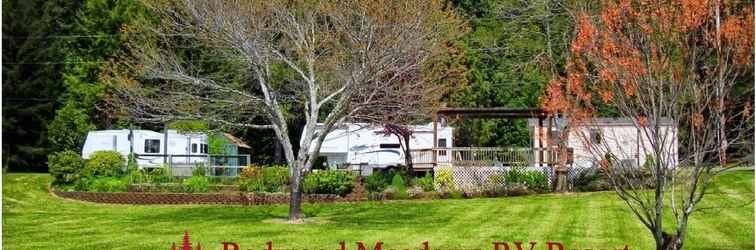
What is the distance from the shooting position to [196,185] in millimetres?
22031

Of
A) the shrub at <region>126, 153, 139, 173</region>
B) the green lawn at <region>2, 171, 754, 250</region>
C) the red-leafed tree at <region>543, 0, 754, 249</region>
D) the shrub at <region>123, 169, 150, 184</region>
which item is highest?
the red-leafed tree at <region>543, 0, 754, 249</region>

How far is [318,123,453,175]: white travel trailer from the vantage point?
30.5 metres

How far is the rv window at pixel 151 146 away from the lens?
31.6 m

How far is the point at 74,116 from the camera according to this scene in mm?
33438

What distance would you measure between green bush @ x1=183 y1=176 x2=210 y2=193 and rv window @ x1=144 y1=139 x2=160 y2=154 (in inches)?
371

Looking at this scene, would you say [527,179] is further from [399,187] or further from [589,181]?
[399,187]

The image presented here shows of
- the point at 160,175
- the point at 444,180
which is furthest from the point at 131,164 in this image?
the point at 444,180

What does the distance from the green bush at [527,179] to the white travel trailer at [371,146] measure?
23.7 feet

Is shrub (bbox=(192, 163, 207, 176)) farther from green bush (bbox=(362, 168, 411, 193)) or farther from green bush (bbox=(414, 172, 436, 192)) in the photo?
green bush (bbox=(414, 172, 436, 192))

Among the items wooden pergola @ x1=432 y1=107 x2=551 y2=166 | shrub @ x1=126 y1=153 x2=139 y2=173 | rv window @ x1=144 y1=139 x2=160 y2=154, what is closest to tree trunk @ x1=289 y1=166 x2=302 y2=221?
wooden pergola @ x1=432 y1=107 x2=551 y2=166

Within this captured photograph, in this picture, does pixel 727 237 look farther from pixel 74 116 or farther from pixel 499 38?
pixel 74 116

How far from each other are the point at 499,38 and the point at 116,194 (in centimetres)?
1619

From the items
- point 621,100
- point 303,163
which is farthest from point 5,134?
point 621,100

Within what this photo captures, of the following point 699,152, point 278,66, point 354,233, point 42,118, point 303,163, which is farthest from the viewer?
point 42,118
